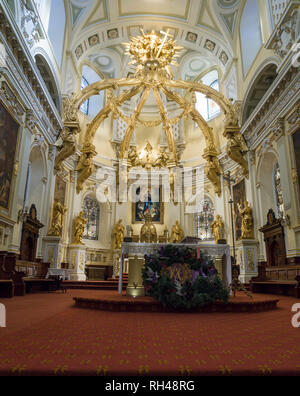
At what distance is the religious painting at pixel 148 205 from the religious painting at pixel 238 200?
5.19 m

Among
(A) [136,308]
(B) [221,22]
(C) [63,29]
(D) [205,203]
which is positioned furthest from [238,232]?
(C) [63,29]

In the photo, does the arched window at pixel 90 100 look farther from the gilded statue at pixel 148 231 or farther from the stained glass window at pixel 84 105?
the gilded statue at pixel 148 231

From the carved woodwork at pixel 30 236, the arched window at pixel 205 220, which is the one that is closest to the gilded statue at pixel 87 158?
the carved woodwork at pixel 30 236

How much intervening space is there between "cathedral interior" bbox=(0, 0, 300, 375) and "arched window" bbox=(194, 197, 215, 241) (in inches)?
2.6

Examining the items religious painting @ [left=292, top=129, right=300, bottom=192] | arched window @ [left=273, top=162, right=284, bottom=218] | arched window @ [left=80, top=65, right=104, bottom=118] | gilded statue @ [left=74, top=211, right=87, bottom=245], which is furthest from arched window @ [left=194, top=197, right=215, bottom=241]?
arched window @ [left=80, top=65, right=104, bottom=118]

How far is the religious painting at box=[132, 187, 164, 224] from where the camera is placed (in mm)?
18203

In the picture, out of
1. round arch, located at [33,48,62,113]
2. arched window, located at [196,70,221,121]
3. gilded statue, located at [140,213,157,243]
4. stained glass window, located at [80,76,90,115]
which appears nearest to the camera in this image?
round arch, located at [33,48,62,113]

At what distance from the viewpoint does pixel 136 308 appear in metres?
4.95

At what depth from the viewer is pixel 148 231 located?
670 inches

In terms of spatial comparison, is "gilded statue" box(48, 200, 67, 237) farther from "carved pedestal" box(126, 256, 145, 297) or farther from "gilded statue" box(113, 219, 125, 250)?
"carved pedestal" box(126, 256, 145, 297)

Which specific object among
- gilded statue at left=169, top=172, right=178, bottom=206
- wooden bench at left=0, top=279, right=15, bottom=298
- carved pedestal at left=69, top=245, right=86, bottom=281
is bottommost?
wooden bench at left=0, top=279, right=15, bottom=298

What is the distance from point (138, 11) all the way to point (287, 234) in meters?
14.2

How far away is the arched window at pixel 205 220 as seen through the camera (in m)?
16.9

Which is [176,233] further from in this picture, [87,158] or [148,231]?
[87,158]
